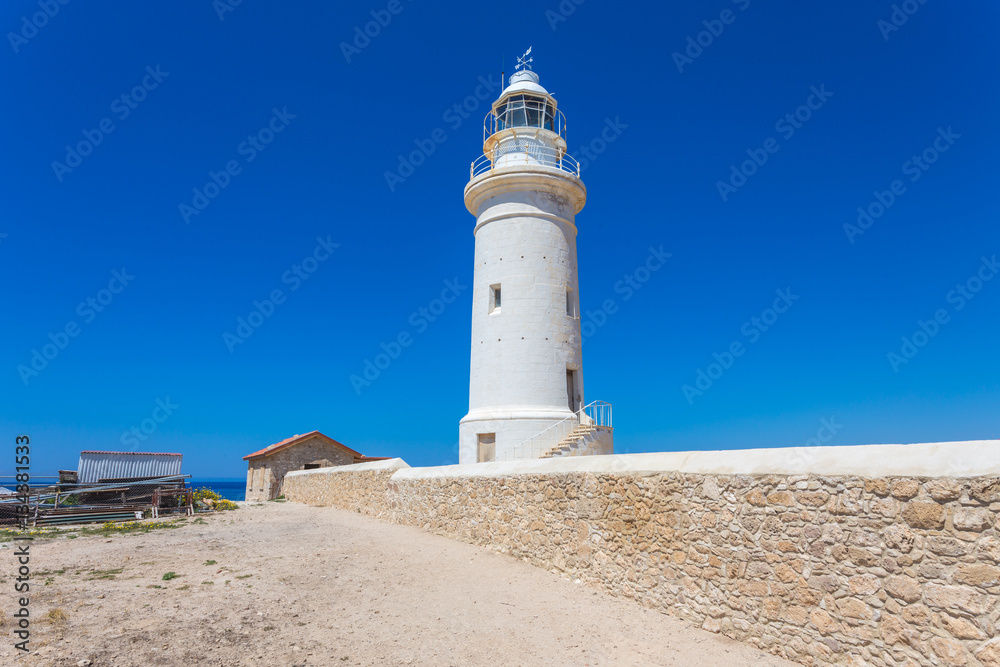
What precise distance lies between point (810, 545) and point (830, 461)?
0.77m

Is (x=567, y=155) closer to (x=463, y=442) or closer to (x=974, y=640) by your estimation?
(x=463, y=442)

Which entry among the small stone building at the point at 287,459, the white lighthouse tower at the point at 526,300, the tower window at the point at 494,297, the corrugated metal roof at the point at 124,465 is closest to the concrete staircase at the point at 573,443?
the white lighthouse tower at the point at 526,300

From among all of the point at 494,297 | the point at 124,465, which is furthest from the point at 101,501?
the point at 494,297

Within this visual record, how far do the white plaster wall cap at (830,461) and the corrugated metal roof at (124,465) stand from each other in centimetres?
1550

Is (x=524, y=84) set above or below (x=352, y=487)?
above

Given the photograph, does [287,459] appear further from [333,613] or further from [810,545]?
[810,545]

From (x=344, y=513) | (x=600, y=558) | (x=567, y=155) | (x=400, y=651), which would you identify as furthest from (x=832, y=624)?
(x=567, y=155)

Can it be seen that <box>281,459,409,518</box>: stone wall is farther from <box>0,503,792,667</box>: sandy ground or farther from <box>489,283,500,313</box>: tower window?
<box>489,283,500,313</box>: tower window

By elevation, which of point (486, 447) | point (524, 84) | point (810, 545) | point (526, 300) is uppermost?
point (524, 84)

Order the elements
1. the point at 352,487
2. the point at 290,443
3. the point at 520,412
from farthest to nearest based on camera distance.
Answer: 1. the point at 290,443
2. the point at 352,487
3. the point at 520,412

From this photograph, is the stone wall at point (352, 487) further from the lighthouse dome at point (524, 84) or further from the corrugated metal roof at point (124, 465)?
the lighthouse dome at point (524, 84)

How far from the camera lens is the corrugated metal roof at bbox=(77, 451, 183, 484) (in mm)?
16938

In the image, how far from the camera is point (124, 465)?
58.1 ft

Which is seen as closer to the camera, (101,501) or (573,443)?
(573,443)
